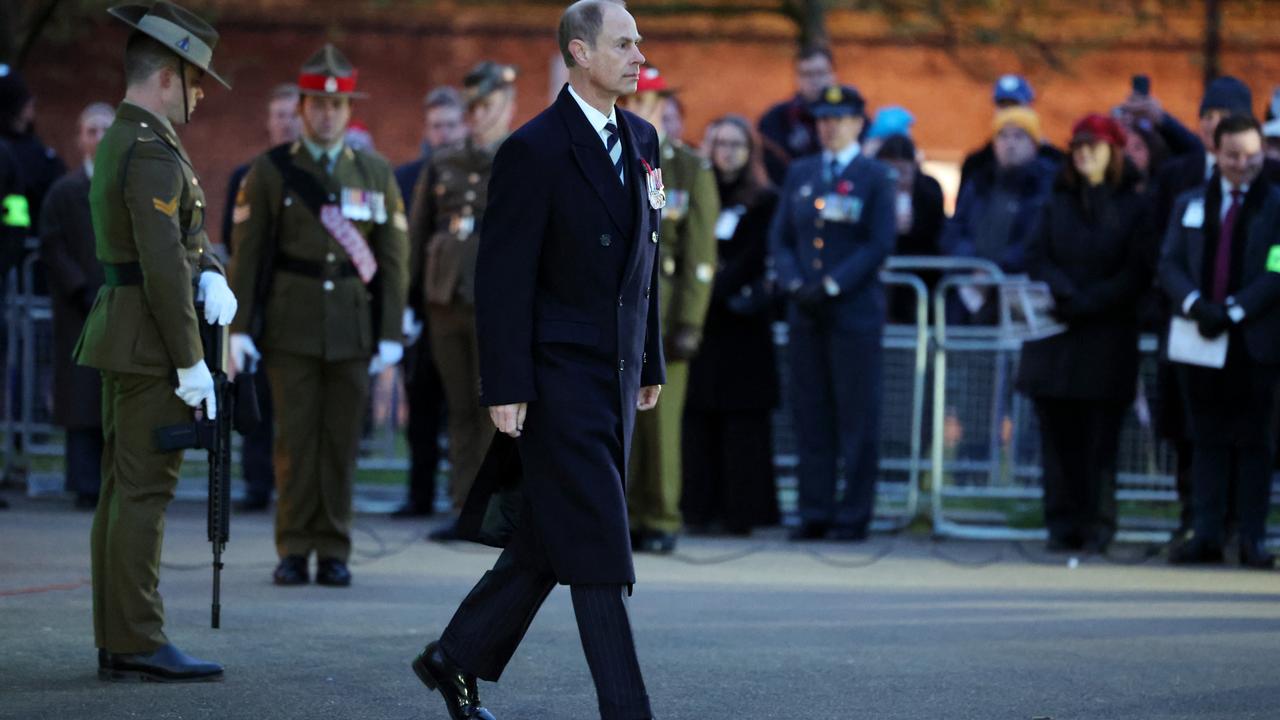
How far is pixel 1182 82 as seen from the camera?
26141 mm

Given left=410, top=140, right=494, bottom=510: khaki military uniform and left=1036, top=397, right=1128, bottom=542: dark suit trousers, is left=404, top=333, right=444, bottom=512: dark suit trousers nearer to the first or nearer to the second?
left=410, top=140, right=494, bottom=510: khaki military uniform

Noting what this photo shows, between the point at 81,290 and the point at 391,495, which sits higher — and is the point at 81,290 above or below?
above

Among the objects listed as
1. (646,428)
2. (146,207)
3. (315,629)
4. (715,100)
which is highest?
(715,100)

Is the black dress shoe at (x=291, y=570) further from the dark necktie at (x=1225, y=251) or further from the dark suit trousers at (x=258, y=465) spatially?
the dark necktie at (x=1225, y=251)

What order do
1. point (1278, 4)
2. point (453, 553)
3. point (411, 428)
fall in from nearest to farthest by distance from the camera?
point (453, 553) → point (411, 428) → point (1278, 4)

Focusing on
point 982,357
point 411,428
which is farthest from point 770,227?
point 411,428

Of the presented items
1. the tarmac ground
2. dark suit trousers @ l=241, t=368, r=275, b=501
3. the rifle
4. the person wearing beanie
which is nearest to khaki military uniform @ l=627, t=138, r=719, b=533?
the tarmac ground

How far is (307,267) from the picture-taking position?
9.11 meters

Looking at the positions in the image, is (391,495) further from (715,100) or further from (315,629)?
(715,100)

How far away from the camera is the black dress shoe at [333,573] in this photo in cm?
916

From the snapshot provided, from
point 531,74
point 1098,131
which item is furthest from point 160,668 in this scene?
point 531,74

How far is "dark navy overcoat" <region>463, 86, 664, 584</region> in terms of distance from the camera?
5629mm

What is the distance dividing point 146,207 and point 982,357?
256 inches

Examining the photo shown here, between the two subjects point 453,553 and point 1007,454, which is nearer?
point 453,553
